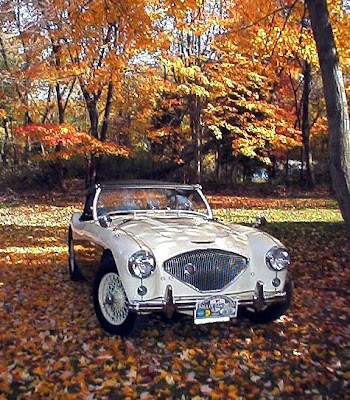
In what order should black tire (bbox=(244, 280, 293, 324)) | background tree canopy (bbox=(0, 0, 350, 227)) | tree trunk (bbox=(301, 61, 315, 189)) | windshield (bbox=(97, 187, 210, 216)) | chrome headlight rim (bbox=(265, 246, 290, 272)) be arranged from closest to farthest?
chrome headlight rim (bbox=(265, 246, 290, 272)) → black tire (bbox=(244, 280, 293, 324)) → windshield (bbox=(97, 187, 210, 216)) → background tree canopy (bbox=(0, 0, 350, 227)) → tree trunk (bbox=(301, 61, 315, 189))

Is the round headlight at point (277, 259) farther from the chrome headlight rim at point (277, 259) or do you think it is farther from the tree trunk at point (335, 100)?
the tree trunk at point (335, 100)

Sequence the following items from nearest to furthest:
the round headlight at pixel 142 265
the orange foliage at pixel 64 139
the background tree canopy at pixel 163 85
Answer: the round headlight at pixel 142 265, the background tree canopy at pixel 163 85, the orange foliage at pixel 64 139

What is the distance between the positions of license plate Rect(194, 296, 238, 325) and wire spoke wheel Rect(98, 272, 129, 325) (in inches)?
27.5

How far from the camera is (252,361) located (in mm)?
4141

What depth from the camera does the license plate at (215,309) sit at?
4262mm

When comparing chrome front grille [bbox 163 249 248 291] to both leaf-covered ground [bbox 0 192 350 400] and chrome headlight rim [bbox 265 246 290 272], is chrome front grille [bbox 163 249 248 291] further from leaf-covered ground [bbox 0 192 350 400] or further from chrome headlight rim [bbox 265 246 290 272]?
leaf-covered ground [bbox 0 192 350 400]

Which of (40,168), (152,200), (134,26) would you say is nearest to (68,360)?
(152,200)

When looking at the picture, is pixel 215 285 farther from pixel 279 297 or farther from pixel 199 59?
pixel 199 59

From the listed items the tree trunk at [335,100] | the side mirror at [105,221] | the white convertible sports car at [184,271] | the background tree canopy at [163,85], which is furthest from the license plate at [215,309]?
the background tree canopy at [163,85]

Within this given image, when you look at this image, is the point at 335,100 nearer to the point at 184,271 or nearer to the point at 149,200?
the point at 149,200

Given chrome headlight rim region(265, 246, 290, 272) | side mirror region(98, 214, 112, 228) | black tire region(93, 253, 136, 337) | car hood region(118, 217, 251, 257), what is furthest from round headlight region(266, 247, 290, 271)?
side mirror region(98, 214, 112, 228)

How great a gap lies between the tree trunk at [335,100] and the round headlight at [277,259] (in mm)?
1250

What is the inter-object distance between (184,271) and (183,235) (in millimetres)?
447

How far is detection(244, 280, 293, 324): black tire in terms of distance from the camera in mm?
4875
